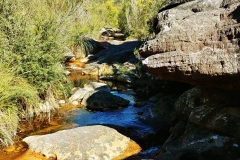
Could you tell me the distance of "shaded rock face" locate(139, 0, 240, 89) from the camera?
488 centimetres

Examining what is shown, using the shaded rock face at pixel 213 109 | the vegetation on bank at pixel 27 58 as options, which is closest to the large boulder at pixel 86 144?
the vegetation on bank at pixel 27 58

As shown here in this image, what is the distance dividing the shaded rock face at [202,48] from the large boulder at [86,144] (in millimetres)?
2583

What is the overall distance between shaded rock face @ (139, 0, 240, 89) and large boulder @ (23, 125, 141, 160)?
102 inches

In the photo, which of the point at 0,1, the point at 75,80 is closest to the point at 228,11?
the point at 0,1

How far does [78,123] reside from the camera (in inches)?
369

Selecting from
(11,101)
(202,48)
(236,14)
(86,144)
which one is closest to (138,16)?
(11,101)

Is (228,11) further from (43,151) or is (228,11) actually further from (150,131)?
(43,151)

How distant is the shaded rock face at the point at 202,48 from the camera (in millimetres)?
4883

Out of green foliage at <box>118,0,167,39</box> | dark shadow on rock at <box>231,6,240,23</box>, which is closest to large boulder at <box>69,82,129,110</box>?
dark shadow on rock at <box>231,6,240,23</box>

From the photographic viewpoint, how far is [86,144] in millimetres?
6906

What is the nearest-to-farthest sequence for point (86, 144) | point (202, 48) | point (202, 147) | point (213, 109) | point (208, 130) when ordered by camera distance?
point (202, 48) < point (202, 147) < point (208, 130) < point (213, 109) < point (86, 144)

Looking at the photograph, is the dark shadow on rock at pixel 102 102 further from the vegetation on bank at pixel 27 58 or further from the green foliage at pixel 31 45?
the green foliage at pixel 31 45

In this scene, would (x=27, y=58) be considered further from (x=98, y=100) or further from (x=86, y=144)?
(x=86, y=144)

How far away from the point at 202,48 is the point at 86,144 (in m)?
3.90
